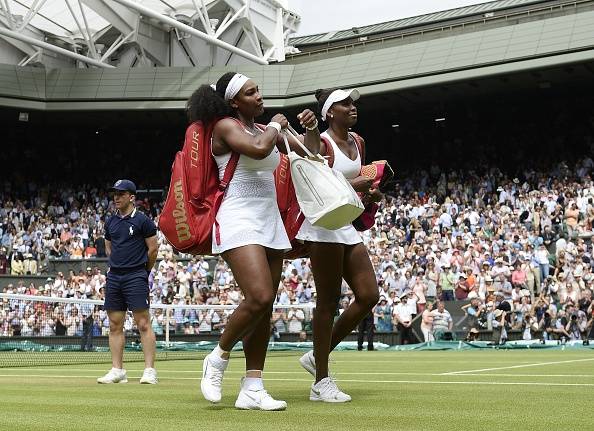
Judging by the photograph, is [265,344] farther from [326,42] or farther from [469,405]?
[326,42]

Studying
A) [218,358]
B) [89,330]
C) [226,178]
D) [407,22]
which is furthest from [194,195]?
[407,22]

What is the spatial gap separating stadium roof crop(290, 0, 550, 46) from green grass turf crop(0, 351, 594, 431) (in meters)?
33.5

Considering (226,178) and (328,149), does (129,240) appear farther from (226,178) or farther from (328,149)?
(226,178)

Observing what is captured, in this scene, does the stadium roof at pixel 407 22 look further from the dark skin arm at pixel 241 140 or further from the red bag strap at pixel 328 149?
the dark skin arm at pixel 241 140

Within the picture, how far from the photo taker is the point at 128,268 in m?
10.2

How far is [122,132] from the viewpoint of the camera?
46406mm

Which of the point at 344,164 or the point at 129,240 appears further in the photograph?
the point at 129,240

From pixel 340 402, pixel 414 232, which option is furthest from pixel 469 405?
pixel 414 232

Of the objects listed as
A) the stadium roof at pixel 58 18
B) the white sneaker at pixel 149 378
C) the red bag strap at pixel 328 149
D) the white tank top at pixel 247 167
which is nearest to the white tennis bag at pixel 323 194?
the white tank top at pixel 247 167

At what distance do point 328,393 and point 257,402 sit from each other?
0.74 meters

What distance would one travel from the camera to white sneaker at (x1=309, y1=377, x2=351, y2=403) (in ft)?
22.0

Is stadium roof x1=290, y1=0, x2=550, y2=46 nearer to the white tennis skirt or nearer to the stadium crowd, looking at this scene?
the stadium crowd

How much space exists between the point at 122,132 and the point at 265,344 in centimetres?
4093

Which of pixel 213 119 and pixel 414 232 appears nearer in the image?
pixel 213 119
